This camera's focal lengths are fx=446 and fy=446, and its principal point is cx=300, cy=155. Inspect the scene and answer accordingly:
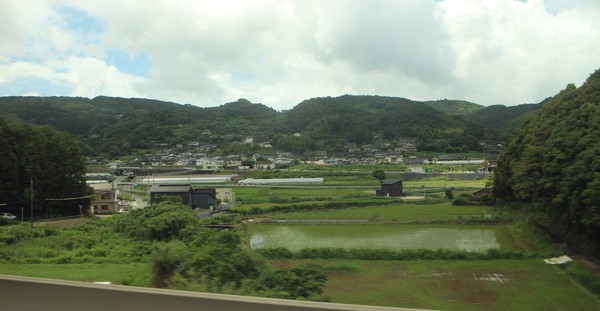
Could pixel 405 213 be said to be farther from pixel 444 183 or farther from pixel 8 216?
pixel 8 216

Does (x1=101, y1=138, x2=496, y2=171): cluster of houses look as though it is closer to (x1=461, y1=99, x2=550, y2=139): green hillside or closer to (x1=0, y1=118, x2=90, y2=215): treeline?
(x1=461, y1=99, x2=550, y2=139): green hillside

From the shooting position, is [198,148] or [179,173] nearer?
[179,173]

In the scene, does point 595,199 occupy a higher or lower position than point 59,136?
lower

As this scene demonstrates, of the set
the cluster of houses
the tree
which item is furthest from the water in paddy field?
the cluster of houses

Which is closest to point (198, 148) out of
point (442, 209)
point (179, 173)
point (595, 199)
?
point (179, 173)

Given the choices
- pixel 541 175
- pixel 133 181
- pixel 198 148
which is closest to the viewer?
pixel 541 175

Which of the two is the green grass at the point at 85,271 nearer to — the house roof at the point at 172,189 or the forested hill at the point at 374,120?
A: the house roof at the point at 172,189

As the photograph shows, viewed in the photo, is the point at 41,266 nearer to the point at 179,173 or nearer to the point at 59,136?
the point at 59,136
